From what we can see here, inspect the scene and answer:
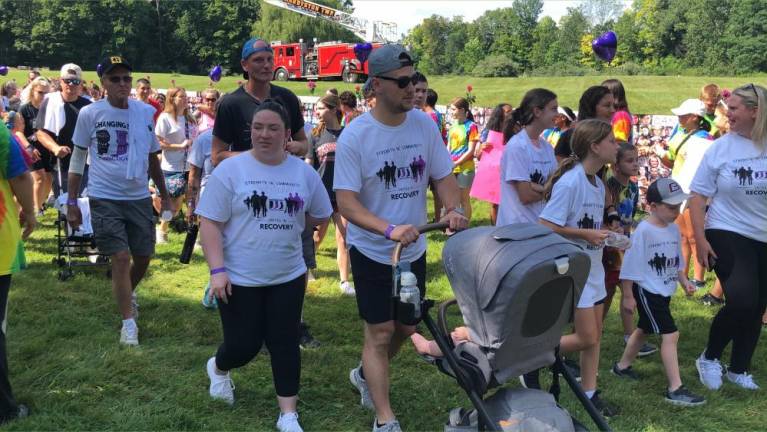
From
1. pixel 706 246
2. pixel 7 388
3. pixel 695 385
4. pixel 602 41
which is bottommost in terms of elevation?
pixel 695 385

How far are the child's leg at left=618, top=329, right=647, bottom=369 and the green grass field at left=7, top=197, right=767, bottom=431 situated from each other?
0.15m

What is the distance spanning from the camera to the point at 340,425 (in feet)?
13.8

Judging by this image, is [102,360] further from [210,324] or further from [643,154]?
[643,154]

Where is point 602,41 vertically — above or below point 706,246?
above

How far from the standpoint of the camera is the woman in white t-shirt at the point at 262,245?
3.80 metres

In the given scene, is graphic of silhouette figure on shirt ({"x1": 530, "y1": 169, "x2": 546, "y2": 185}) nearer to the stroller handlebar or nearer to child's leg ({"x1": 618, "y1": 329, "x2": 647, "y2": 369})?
child's leg ({"x1": 618, "y1": 329, "x2": 647, "y2": 369})

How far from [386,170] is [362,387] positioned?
5.16 feet

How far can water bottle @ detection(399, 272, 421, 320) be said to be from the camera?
3102 mm

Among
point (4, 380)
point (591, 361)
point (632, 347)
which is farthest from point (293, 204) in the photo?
point (632, 347)

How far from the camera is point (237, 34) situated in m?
66.2

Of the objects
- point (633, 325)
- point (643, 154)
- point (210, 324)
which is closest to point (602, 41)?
point (643, 154)

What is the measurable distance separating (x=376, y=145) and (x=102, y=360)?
269cm

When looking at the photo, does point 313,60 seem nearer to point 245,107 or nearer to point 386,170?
point 245,107

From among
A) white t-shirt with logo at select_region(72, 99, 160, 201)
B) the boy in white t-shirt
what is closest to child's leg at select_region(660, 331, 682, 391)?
the boy in white t-shirt
